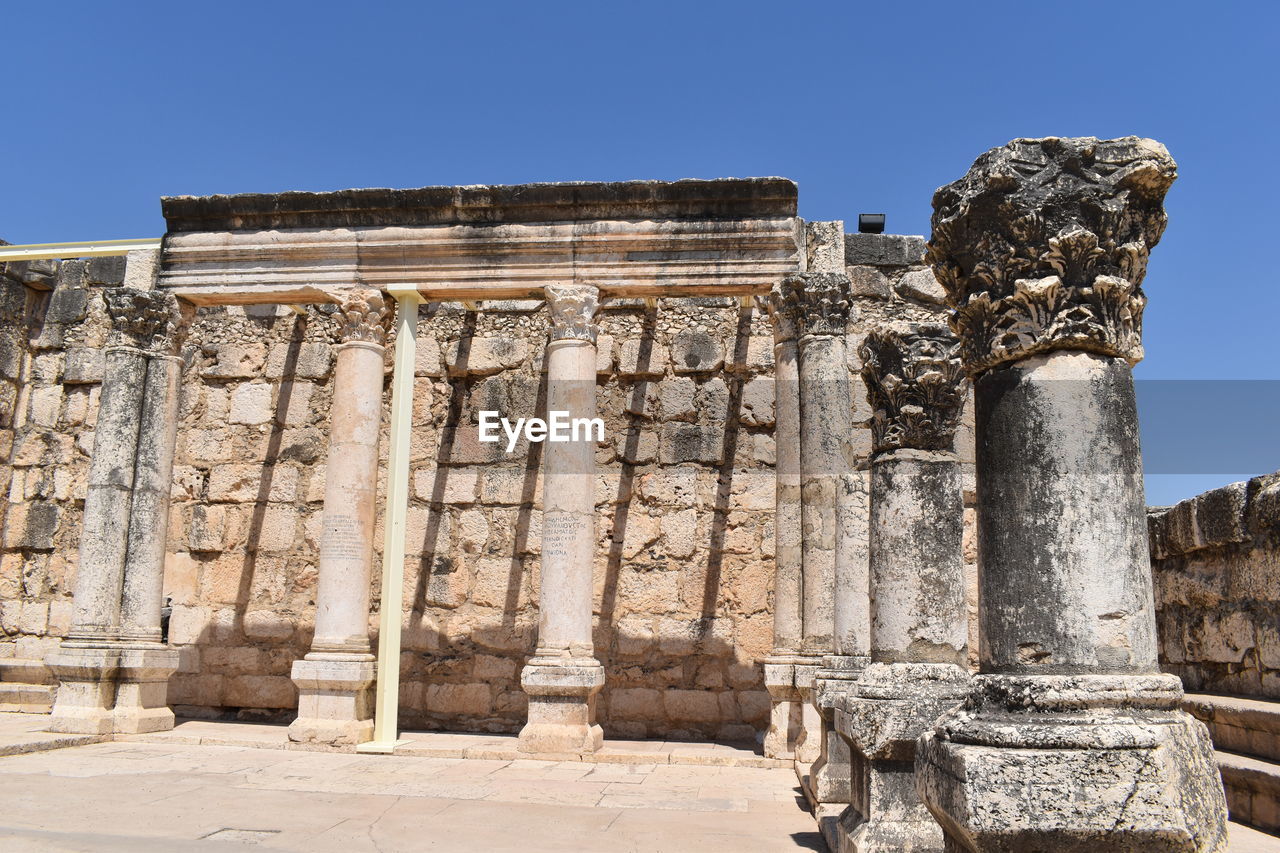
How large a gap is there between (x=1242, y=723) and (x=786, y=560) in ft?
14.0

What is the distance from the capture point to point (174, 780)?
26.1ft

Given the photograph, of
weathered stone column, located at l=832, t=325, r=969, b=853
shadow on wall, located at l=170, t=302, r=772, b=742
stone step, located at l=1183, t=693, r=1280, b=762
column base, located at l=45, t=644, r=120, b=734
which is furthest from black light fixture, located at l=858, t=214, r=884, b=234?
column base, located at l=45, t=644, r=120, b=734

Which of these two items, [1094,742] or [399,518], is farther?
[399,518]

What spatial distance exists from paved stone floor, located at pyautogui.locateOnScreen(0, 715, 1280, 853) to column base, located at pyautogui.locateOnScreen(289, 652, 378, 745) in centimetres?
36

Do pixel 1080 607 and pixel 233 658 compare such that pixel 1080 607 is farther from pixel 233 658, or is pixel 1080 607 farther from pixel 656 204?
pixel 233 658

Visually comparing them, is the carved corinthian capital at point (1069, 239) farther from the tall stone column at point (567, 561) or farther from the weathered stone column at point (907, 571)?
the tall stone column at point (567, 561)

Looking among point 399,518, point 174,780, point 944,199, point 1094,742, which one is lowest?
point 174,780

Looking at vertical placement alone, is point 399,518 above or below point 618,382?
below

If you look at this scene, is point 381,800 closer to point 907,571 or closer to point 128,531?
point 907,571

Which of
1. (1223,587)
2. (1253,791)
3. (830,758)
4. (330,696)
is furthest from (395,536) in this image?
(1253,791)

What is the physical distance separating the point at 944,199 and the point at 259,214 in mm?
9017

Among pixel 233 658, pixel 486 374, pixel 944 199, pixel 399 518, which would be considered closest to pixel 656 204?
pixel 486 374

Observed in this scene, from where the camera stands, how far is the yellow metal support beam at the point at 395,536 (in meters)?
10.2

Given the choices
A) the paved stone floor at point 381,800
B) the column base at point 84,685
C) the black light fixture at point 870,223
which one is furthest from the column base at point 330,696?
the black light fixture at point 870,223
